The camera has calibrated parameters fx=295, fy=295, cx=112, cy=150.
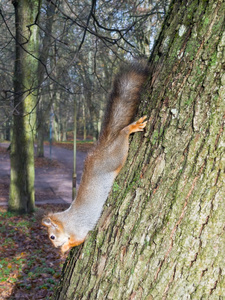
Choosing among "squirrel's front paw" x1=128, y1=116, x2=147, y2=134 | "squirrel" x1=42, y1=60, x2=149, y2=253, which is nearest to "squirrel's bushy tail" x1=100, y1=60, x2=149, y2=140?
"squirrel" x1=42, y1=60, x2=149, y2=253

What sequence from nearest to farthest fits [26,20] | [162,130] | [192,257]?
1. [192,257]
2. [162,130]
3. [26,20]

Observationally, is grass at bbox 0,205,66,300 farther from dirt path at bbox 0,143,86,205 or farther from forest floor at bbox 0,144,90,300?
dirt path at bbox 0,143,86,205

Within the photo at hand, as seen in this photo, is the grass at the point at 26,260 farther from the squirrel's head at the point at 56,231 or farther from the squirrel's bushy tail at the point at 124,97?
the squirrel's bushy tail at the point at 124,97

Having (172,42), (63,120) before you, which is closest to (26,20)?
(172,42)

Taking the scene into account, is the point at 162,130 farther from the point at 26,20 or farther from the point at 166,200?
the point at 26,20

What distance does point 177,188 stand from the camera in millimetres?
1409

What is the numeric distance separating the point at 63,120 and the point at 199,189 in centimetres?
3632

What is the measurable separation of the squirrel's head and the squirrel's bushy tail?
101 centimetres

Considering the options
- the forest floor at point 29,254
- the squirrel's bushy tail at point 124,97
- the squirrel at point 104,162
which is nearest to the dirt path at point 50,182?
the forest floor at point 29,254

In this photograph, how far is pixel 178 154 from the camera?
144 cm

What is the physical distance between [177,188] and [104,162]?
1.21 m

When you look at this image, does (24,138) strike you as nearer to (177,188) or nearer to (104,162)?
(104,162)

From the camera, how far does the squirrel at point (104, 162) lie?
2.13 meters

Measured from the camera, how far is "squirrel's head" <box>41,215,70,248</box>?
283 cm
